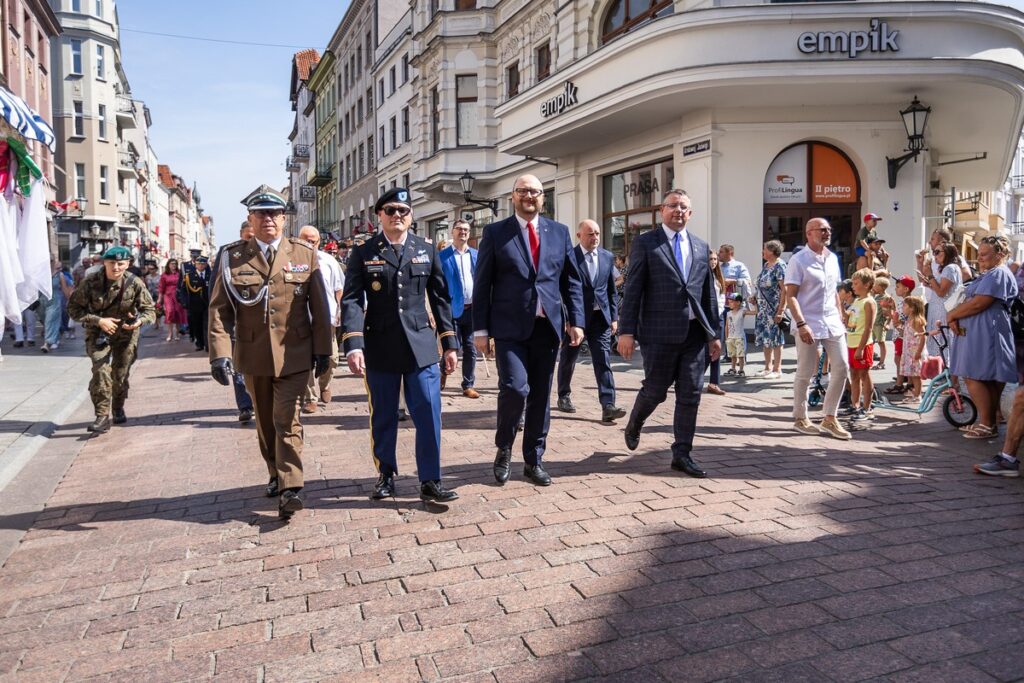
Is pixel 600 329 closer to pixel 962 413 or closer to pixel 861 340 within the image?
pixel 861 340

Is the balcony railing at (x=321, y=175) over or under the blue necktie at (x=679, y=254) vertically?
over

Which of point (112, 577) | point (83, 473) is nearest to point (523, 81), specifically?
point (83, 473)

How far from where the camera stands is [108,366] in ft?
25.5

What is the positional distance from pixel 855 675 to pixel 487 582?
1574 millimetres

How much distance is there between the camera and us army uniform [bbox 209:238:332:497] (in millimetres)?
4801

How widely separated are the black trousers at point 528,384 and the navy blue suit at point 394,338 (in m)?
0.51

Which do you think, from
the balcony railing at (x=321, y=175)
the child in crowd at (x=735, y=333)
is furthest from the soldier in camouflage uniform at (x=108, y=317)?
the balcony railing at (x=321, y=175)

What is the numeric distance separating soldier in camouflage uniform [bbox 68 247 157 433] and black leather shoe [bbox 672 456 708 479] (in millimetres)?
5291

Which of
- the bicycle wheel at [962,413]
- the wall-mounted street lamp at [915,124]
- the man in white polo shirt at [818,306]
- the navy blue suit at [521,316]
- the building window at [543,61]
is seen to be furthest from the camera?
the building window at [543,61]

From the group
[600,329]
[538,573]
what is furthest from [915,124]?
[538,573]

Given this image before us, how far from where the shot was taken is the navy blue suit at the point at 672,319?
5707 mm

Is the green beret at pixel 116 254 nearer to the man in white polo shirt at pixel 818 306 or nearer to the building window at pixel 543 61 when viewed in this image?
the man in white polo shirt at pixel 818 306

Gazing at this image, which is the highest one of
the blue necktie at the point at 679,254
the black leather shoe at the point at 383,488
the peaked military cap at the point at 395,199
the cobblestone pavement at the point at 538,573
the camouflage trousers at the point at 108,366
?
the peaked military cap at the point at 395,199

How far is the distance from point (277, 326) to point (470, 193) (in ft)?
66.0
